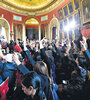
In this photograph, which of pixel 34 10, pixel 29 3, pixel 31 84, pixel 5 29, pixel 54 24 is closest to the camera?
pixel 31 84

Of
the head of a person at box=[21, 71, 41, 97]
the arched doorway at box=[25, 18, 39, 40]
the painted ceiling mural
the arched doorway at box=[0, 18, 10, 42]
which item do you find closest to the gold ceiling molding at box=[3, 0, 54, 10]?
the painted ceiling mural

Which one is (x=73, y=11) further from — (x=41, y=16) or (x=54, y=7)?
(x=41, y=16)

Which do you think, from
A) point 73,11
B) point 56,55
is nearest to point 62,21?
point 73,11

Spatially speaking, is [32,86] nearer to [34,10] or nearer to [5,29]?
[5,29]

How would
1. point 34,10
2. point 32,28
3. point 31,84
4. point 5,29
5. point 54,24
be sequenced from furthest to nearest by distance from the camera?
point 32,28
point 34,10
point 5,29
point 54,24
point 31,84

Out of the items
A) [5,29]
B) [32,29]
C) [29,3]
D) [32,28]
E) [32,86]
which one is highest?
[29,3]

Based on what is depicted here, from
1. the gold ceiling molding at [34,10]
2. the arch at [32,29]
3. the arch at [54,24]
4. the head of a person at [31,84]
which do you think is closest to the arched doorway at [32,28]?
the arch at [32,29]

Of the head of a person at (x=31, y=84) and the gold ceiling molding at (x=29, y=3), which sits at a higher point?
the gold ceiling molding at (x=29, y=3)

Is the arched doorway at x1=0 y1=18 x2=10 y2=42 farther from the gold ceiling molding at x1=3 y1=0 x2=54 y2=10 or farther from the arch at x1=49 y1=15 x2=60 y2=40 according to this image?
the arch at x1=49 y1=15 x2=60 y2=40

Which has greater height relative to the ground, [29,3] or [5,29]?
[29,3]

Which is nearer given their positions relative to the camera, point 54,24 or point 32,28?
point 54,24

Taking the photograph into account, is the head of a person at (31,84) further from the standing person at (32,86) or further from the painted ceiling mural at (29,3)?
the painted ceiling mural at (29,3)

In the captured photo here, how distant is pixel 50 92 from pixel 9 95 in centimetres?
104

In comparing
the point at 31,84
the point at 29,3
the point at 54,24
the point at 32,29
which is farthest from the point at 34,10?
the point at 31,84
